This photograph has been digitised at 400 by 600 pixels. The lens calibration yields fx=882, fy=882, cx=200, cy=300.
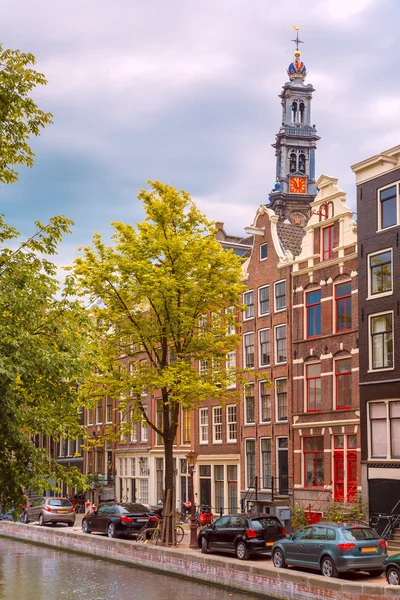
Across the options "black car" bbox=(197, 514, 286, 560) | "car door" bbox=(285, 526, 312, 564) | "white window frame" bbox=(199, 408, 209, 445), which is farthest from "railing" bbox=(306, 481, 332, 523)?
"car door" bbox=(285, 526, 312, 564)

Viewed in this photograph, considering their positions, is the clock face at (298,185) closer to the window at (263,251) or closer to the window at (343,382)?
the window at (263,251)

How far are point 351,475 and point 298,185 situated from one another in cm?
8155

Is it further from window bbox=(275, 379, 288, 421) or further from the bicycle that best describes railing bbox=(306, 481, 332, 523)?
the bicycle

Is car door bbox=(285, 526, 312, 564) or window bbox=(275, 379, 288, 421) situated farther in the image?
window bbox=(275, 379, 288, 421)

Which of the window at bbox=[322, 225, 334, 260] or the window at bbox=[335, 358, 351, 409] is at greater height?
the window at bbox=[322, 225, 334, 260]

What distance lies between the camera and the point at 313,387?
4212cm

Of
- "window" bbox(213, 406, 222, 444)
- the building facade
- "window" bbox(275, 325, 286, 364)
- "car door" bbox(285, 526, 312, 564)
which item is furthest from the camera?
"window" bbox(213, 406, 222, 444)

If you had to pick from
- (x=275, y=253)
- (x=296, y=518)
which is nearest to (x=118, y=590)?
(x=296, y=518)

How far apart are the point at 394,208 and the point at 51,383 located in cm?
2191

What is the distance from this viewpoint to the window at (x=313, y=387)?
41.8 m

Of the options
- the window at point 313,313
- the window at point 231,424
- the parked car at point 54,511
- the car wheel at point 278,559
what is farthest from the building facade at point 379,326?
the parked car at point 54,511

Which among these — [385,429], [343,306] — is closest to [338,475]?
[385,429]

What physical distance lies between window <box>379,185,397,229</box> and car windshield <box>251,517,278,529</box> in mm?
13376

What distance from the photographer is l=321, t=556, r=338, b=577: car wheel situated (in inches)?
1007
